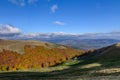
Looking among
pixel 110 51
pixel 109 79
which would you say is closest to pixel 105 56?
pixel 110 51

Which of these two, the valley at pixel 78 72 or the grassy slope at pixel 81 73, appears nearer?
the grassy slope at pixel 81 73

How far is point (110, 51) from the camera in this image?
164250 millimetres

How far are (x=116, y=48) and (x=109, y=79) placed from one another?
393 ft

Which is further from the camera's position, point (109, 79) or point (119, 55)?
point (119, 55)

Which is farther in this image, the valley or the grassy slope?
the valley

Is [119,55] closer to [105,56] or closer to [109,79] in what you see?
[105,56]

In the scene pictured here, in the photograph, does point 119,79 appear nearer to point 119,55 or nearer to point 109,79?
point 109,79

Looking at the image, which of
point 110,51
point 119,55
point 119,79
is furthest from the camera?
point 110,51

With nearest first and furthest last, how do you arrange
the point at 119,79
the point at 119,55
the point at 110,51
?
the point at 119,79 < the point at 119,55 < the point at 110,51

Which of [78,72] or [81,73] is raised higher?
[81,73]

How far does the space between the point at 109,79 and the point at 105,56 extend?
10942 cm

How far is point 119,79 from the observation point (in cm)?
4838

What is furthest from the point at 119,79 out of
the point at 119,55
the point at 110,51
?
the point at 110,51

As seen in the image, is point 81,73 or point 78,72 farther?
point 78,72
